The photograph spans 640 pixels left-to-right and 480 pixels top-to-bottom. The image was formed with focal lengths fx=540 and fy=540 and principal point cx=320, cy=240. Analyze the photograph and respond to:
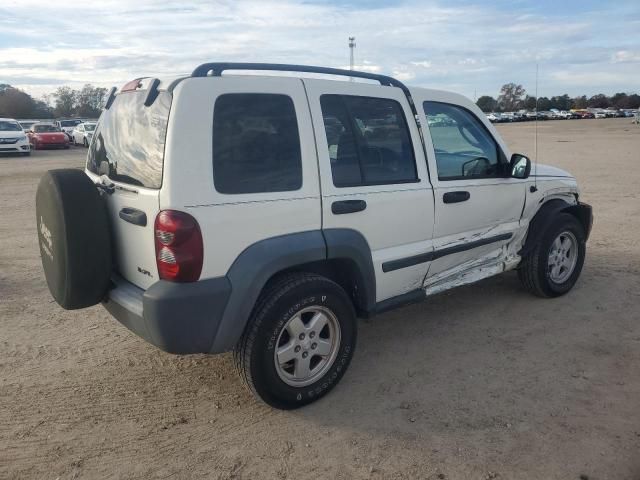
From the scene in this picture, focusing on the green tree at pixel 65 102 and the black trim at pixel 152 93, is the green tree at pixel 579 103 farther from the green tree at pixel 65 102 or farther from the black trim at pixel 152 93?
the black trim at pixel 152 93

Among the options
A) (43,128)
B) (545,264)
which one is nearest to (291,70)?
(545,264)

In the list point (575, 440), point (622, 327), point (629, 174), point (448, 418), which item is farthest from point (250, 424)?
point (629, 174)

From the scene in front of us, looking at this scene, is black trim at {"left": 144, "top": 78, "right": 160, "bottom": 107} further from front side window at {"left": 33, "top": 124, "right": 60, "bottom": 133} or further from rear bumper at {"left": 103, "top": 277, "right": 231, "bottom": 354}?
front side window at {"left": 33, "top": 124, "right": 60, "bottom": 133}

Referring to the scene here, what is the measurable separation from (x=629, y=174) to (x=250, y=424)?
13862 millimetres

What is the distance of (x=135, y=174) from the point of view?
10.2 ft

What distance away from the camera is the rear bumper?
9.28 ft

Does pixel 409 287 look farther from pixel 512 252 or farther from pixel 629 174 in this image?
pixel 629 174

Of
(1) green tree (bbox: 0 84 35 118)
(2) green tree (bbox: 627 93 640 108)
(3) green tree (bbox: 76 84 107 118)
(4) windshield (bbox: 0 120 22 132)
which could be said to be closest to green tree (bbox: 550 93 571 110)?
(2) green tree (bbox: 627 93 640 108)

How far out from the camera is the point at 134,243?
311 centimetres

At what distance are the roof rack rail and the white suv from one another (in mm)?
13

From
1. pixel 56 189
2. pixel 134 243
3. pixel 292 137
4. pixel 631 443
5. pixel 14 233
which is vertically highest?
pixel 292 137

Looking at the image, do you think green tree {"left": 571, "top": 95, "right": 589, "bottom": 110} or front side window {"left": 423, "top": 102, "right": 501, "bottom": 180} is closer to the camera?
front side window {"left": 423, "top": 102, "right": 501, "bottom": 180}

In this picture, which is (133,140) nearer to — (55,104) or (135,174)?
(135,174)

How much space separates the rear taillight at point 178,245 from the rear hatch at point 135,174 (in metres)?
0.08
